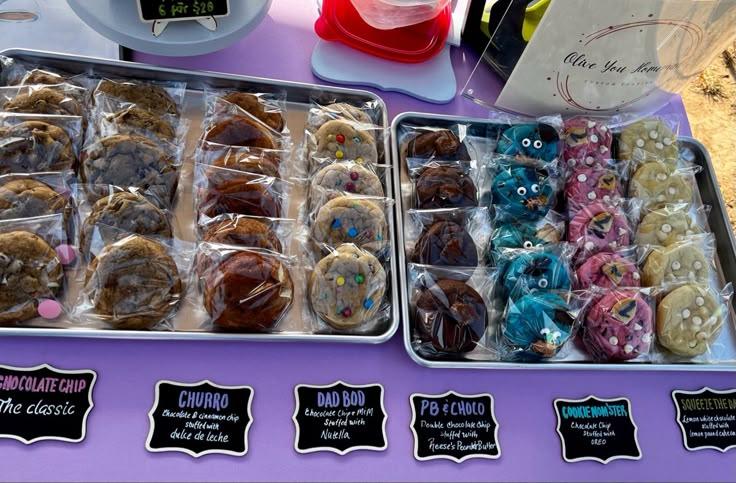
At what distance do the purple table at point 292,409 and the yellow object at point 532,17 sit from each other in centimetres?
132

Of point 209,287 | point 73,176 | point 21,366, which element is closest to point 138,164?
point 73,176

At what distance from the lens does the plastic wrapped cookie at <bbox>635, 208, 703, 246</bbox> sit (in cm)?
201

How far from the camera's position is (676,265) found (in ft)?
6.34

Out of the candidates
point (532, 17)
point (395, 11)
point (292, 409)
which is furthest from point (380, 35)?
point (292, 409)

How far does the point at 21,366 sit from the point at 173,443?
1.58 feet

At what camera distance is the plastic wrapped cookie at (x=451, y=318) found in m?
1.68

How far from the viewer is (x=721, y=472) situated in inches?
70.3

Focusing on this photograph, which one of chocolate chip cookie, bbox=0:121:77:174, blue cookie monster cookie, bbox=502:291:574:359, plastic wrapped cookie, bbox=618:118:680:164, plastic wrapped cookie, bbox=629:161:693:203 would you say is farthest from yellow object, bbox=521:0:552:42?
chocolate chip cookie, bbox=0:121:77:174

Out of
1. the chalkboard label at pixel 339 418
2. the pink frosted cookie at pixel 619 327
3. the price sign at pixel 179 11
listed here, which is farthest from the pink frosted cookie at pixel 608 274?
the price sign at pixel 179 11

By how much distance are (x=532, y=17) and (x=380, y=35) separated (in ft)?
2.03

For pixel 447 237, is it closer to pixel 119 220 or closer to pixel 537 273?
pixel 537 273

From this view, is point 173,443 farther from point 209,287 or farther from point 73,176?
point 73,176

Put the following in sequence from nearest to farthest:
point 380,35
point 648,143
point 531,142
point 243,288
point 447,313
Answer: point 243,288
point 447,313
point 531,142
point 648,143
point 380,35

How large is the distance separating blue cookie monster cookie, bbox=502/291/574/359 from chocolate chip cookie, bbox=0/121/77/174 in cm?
154
